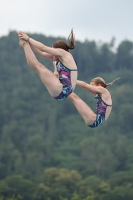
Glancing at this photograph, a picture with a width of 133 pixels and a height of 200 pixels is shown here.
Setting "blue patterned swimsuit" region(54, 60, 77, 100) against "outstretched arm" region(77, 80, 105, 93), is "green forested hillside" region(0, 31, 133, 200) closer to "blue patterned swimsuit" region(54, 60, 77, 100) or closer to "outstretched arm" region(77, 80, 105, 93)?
"outstretched arm" region(77, 80, 105, 93)

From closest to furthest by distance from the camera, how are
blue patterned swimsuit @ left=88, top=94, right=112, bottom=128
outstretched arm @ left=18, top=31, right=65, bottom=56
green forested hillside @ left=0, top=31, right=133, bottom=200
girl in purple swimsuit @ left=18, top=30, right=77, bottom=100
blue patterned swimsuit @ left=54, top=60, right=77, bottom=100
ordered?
outstretched arm @ left=18, top=31, right=65, bottom=56 < girl in purple swimsuit @ left=18, top=30, right=77, bottom=100 < blue patterned swimsuit @ left=54, top=60, right=77, bottom=100 < blue patterned swimsuit @ left=88, top=94, right=112, bottom=128 < green forested hillside @ left=0, top=31, right=133, bottom=200

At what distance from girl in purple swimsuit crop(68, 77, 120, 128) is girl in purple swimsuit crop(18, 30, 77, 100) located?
28.9 inches

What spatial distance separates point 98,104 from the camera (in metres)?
17.2

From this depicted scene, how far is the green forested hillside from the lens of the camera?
9094 centimetres

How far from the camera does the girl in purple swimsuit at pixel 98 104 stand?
669 inches

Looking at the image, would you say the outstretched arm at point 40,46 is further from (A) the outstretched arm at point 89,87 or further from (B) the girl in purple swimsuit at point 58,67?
(A) the outstretched arm at point 89,87

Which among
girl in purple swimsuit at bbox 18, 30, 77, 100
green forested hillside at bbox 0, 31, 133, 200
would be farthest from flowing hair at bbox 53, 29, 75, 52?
green forested hillside at bbox 0, 31, 133, 200

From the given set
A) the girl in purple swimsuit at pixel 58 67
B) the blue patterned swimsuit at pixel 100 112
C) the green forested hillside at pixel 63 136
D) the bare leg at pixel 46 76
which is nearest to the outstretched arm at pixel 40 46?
the girl in purple swimsuit at pixel 58 67

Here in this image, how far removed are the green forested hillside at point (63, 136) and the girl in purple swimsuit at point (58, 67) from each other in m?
65.1

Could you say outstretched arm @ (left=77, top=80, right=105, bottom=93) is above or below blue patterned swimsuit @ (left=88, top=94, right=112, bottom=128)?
above

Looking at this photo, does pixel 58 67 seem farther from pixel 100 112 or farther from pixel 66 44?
pixel 100 112

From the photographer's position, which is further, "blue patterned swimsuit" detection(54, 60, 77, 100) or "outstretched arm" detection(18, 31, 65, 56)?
"blue patterned swimsuit" detection(54, 60, 77, 100)

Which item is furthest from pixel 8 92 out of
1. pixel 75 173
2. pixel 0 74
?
pixel 75 173

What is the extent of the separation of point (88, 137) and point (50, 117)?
26.2 ft
